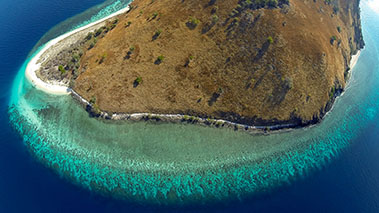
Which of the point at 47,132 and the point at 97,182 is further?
the point at 47,132

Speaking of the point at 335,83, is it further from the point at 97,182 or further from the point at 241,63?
the point at 97,182

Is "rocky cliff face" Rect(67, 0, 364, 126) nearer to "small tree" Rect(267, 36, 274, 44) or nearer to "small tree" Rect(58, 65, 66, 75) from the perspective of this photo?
"small tree" Rect(267, 36, 274, 44)

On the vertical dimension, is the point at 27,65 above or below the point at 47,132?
above

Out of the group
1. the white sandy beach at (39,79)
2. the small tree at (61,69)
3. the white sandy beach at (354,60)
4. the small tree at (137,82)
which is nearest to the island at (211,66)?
the small tree at (137,82)

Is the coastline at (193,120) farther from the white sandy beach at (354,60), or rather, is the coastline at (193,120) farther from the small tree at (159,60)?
the white sandy beach at (354,60)

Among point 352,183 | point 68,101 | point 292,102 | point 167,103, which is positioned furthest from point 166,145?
point 352,183

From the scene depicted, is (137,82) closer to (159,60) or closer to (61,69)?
(159,60)

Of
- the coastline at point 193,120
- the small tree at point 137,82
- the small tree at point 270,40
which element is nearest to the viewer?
the coastline at point 193,120

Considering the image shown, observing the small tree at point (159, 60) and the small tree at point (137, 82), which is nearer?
the small tree at point (137, 82)
